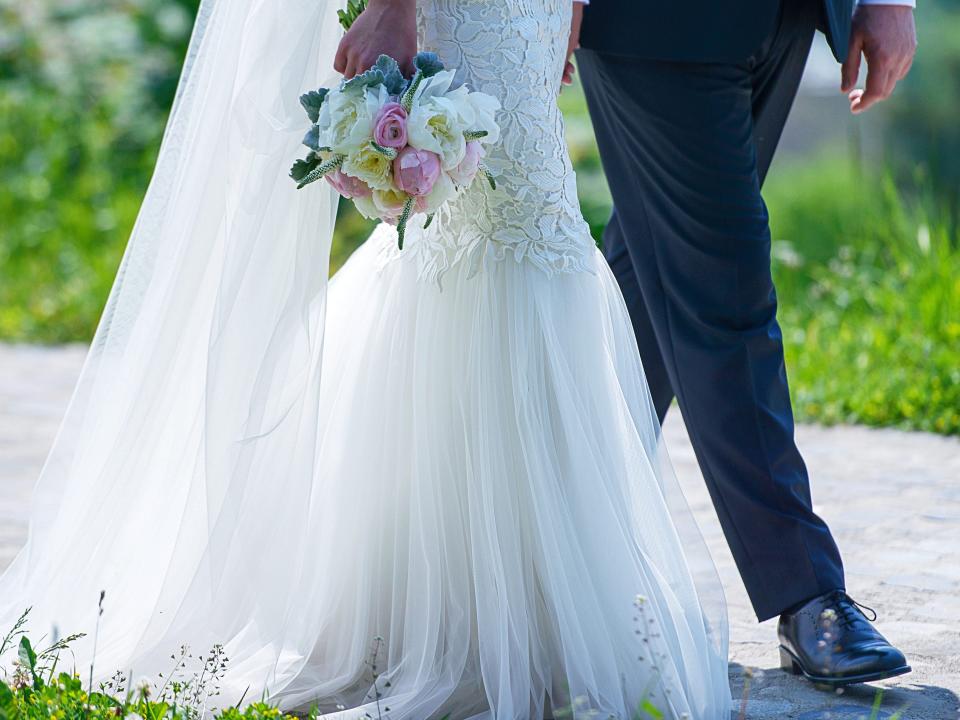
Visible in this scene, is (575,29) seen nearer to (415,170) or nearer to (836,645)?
(415,170)

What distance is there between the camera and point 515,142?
2186 mm

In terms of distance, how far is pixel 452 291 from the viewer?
7.52ft

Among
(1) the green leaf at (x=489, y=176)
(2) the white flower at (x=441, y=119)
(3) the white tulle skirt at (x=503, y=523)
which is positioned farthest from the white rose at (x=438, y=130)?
(3) the white tulle skirt at (x=503, y=523)

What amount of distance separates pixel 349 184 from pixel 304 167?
76 millimetres

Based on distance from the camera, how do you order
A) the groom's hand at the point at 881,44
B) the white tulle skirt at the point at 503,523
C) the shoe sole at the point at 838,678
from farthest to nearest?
the groom's hand at the point at 881,44 → the shoe sole at the point at 838,678 → the white tulle skirt at the point at 503,523

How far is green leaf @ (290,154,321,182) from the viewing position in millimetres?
2004

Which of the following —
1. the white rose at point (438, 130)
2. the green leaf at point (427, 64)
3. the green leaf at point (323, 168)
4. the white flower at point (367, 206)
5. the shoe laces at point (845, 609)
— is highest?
the green leaf at point (427, 64)

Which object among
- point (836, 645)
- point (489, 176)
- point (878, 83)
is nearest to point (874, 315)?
point (878, 83)

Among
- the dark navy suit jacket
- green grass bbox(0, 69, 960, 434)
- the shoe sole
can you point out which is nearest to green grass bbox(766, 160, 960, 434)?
green grass bbox(0, 69, 960, 434)

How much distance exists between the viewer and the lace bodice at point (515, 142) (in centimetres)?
215

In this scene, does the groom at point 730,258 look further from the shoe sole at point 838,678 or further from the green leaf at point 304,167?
the green leaf at point 304,167

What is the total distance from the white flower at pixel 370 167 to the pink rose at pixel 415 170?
0.01 metres

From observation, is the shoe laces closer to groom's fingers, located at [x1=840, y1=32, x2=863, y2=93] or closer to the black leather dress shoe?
the black leather dress shoe

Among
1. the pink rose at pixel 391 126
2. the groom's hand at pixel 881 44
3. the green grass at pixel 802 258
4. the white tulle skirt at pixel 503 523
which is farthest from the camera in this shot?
the green grass at pixel 802 258
